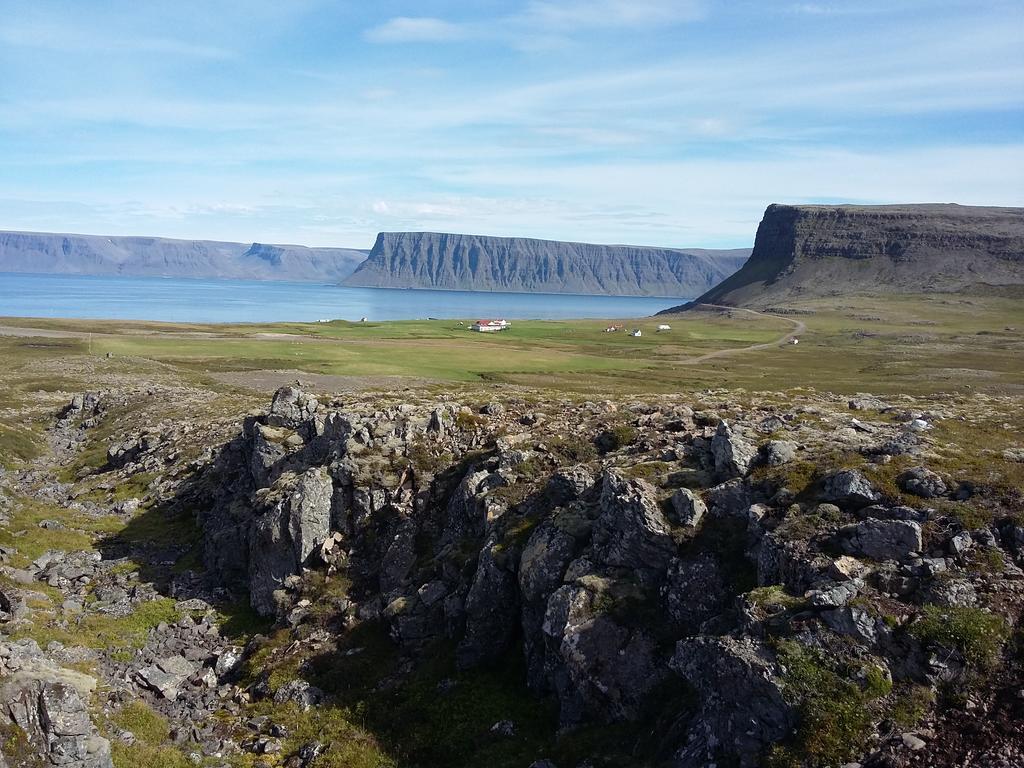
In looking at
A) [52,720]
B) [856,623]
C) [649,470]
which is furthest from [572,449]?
[52,720]

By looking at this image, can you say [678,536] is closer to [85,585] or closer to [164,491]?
[85,585]

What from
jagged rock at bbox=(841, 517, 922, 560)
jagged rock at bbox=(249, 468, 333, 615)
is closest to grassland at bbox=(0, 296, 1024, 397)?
jagged rock at bbox=(249, 468, 333, 615)

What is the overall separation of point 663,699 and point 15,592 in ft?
92.6

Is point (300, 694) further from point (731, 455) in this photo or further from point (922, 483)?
point (922, 483)

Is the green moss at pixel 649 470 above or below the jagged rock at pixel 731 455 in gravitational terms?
below

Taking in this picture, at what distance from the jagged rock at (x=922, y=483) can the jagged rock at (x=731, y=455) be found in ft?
16.0

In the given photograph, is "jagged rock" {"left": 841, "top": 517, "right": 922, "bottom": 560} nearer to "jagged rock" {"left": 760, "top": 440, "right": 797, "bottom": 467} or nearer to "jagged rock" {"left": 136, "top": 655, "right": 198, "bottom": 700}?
"jagged rock" {"left": 760, "top": 440, "right": 797, "bottom": 467}

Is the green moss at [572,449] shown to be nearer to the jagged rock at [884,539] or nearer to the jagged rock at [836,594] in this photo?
the jagged rock at [884,539]

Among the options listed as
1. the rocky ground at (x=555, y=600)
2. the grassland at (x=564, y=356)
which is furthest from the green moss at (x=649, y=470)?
the grassland at (x=564, y=356)

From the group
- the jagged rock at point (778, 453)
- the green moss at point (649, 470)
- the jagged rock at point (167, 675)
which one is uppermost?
the jagged rock at point (778, 453)

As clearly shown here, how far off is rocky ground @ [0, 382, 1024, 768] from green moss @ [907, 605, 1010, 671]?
53mm

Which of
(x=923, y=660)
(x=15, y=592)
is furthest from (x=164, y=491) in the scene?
(x=923, y=660)

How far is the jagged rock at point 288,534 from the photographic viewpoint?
32.2 meters

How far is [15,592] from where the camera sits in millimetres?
30250
